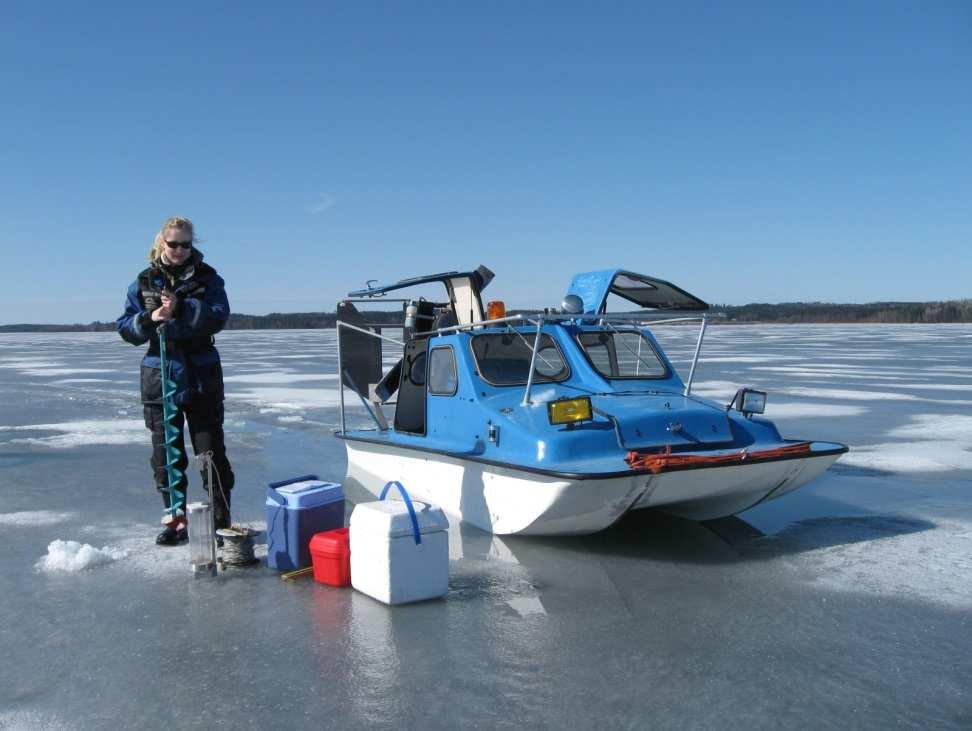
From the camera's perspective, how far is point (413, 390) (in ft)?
22.6

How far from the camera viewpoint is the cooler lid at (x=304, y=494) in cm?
479

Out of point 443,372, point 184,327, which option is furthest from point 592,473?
point 184,327

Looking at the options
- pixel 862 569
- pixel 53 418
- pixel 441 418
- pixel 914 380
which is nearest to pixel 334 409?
pixel 53 418

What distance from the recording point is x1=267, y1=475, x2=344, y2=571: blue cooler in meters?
4.79

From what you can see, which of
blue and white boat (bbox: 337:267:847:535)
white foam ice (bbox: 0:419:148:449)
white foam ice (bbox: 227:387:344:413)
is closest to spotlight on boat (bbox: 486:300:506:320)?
blue and white boat (bbox: 337:267:847:535)

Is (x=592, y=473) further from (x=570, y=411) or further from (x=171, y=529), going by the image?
(x=171, y=529)

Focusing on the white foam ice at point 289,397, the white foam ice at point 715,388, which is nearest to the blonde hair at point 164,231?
the white foam ice at point 289,397

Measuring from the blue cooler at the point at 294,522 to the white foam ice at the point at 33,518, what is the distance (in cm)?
198

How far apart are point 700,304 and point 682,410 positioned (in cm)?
116

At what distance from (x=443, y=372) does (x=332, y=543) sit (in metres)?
2.00

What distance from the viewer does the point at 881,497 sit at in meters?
6.46

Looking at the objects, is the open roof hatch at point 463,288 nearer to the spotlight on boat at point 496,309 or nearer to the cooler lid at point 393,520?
the spotlight on boat at point 496,309

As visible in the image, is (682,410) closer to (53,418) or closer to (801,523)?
(801,523)

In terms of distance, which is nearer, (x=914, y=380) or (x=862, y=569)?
(x=862, y=569)
